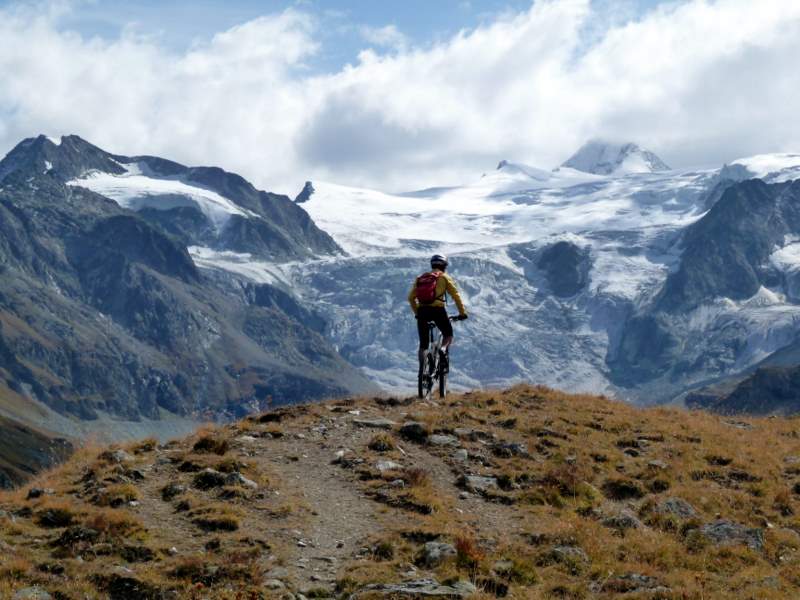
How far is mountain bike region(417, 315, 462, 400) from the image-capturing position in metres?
33.2

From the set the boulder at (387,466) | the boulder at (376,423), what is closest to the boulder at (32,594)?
the boulder at (387,466)

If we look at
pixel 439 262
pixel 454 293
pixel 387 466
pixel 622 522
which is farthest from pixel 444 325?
pixel 622 522

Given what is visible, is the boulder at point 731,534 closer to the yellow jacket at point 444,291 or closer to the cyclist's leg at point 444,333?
the yellow jacket at point 444,291

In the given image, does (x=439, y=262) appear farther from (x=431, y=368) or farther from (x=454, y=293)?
Answer: (x=431, y=368)

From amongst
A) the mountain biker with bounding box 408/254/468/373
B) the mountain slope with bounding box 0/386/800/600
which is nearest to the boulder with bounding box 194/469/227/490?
the mountain slope with bounding box 0/386/800/600

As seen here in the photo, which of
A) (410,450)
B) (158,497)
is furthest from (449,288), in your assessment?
(158,497)

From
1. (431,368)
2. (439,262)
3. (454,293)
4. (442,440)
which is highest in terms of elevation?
(439,262)

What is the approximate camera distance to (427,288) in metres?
32.4

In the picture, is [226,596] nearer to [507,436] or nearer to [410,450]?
[410,450]

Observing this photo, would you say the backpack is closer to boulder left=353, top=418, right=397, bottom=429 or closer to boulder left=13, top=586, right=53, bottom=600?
boulder left=353, top=418, right=397, bottom=429

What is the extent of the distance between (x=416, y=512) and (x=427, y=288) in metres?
11.0

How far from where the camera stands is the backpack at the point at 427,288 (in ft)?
106

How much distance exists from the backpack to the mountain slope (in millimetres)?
3288

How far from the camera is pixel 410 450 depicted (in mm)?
26859
